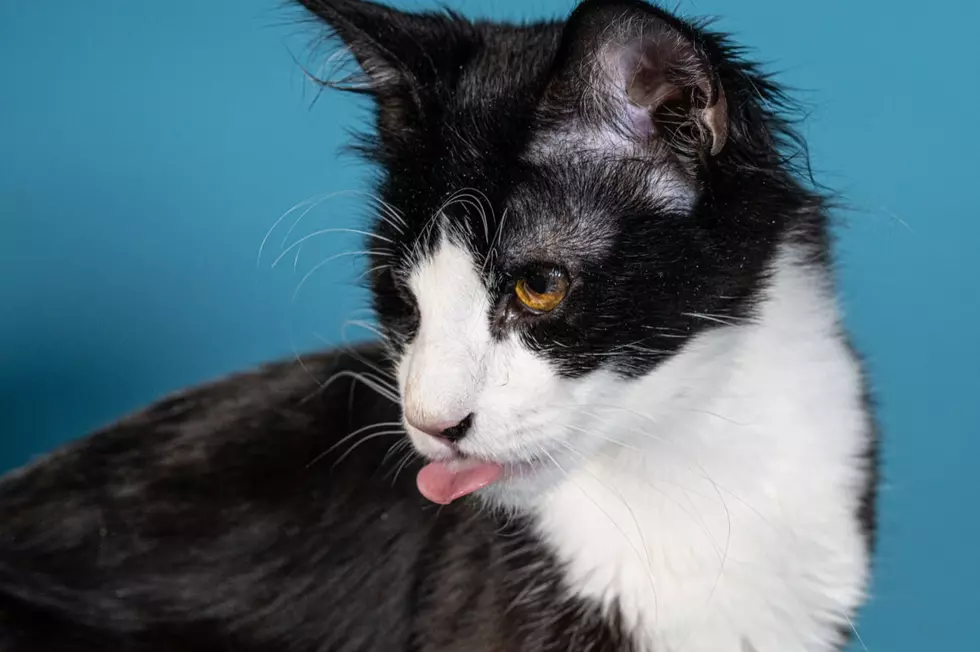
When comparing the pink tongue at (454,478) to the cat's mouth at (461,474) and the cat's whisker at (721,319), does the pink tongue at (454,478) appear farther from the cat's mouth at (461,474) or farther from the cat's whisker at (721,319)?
the cat's whisker at (721,319)

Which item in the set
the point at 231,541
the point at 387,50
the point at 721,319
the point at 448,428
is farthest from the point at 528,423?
the point at 231,541

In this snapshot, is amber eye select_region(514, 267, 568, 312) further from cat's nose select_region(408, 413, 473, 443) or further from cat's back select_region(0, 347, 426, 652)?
cat's back select_region(0, 347, 426, 652)

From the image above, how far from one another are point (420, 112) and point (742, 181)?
26cm

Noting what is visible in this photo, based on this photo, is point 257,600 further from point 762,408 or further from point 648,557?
point 762,408

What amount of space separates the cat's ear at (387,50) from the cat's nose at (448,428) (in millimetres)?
256

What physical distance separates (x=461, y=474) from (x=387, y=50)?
0.34m

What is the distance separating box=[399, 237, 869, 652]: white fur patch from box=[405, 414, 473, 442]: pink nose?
0.30 feet

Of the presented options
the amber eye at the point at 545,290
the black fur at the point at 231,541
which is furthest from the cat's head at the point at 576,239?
the black fur at the point at 231,541

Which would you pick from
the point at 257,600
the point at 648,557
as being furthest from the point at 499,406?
the point at 257,600

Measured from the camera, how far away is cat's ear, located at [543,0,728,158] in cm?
64

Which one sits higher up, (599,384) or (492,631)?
(599,384)

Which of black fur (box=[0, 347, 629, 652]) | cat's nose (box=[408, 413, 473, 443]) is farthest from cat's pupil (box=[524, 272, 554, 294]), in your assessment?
black fur (box=[0, 347, 629, 652])

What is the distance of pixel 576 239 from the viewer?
736 mm

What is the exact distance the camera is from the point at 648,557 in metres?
0.89
